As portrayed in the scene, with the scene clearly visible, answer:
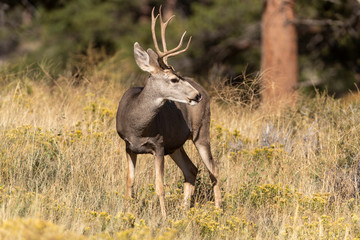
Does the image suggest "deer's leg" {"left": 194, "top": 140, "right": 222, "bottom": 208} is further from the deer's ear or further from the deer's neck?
the deer's ear

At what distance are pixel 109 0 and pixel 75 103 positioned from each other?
11252 mm

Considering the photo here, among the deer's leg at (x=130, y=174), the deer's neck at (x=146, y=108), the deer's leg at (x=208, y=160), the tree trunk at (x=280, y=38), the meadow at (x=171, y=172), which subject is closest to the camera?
the meadow at (x=171, y=172)

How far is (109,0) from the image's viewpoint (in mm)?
19172

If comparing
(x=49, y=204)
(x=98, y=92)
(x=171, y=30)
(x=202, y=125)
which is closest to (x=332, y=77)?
(x=171, y=30)

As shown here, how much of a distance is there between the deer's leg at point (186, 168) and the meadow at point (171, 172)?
13 centimetres

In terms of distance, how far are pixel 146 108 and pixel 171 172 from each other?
1.48 metres

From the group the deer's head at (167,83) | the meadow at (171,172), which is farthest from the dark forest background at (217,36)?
the deer's head at (167,83)

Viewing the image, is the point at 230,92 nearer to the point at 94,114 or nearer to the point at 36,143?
the point at 94,114

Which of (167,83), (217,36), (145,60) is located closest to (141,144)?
(167,83)

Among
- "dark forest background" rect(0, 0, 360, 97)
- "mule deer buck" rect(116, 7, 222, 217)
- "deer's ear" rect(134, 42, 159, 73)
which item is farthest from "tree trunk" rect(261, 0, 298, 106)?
"deer's ear" rect(134, 42, 159, 73)

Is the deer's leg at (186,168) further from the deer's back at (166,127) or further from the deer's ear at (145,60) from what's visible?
the deer's ear at (145,60)

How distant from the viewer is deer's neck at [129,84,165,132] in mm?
5789

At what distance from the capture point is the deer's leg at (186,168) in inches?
263

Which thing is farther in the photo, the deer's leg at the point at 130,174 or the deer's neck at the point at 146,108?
the deer's leg at the point at 130,174
